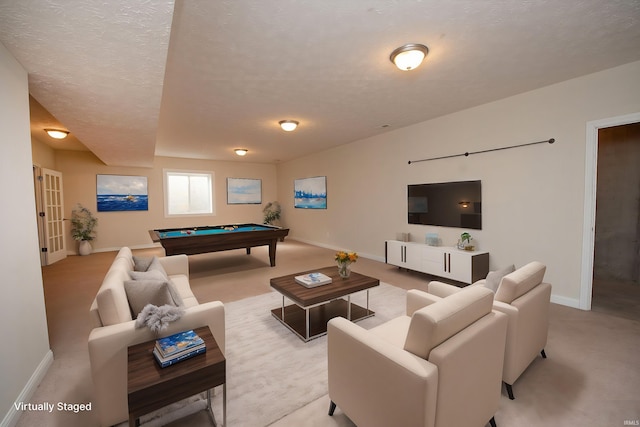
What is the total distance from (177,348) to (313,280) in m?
1.63

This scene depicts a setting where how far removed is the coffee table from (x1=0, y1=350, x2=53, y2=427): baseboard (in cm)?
189

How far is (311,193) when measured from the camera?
7.74 meters

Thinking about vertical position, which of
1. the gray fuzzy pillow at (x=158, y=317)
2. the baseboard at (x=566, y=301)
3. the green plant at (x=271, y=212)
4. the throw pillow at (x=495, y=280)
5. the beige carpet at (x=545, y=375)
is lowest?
the beige carpet at (x=545, y=375)

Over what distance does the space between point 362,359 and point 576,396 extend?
1649 mm

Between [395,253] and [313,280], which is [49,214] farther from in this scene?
[395,253]

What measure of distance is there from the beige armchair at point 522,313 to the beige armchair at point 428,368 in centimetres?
29

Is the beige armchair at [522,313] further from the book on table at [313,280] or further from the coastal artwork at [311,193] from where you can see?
the coastal artwork at [311,193]

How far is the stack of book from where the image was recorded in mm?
1420

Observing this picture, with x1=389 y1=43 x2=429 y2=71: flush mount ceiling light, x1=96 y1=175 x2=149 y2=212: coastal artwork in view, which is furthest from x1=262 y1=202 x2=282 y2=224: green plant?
x1=389 y1=43 x2=429 y2=71: flush mount ceiling light

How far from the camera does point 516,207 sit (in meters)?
3.66

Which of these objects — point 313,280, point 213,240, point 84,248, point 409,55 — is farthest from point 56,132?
point 409,55

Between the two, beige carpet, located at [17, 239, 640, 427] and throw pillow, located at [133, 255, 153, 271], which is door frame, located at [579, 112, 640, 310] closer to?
beige carpet, located at [17, 239, 640, 427]

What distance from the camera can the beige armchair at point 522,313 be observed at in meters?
1.75

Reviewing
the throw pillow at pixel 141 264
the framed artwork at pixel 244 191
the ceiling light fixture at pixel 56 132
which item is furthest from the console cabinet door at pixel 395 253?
the ceiling light fixture at pixel 56 132
